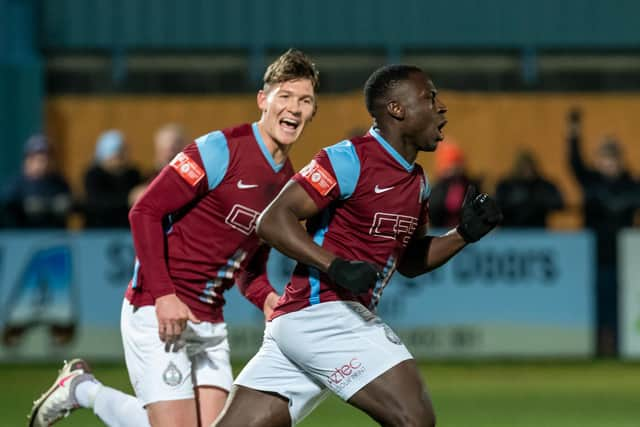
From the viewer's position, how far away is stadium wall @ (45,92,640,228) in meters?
20.0

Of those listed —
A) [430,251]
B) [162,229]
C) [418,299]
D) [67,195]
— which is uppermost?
[162,229]

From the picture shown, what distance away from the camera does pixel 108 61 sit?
20.5 metres

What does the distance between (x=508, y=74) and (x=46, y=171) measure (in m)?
8.96

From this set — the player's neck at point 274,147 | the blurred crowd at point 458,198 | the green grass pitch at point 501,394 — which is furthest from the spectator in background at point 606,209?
the player's neck at point 274,147

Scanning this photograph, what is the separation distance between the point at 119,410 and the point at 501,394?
4983mm

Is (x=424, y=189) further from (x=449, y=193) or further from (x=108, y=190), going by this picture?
(x=108, y=190)

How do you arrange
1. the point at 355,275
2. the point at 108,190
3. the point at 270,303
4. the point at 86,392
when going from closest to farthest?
the point at 355,275, the point at 270,303, the point at 86,392, the point at 108,190

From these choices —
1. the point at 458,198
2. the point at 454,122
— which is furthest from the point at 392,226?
the point at 454,122

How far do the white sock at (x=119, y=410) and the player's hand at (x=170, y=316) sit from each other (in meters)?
0.56

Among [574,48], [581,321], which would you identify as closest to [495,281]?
[581,321]

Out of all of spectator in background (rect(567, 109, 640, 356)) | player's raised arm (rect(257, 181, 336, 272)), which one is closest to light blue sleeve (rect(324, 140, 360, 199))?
player's raised arm (rect(257, 181, 336, 272))

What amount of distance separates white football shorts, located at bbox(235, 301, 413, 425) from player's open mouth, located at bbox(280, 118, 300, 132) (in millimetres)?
877

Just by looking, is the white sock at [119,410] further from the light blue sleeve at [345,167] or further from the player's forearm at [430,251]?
the light blue sleeve at [345,167]

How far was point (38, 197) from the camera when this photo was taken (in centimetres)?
1336
